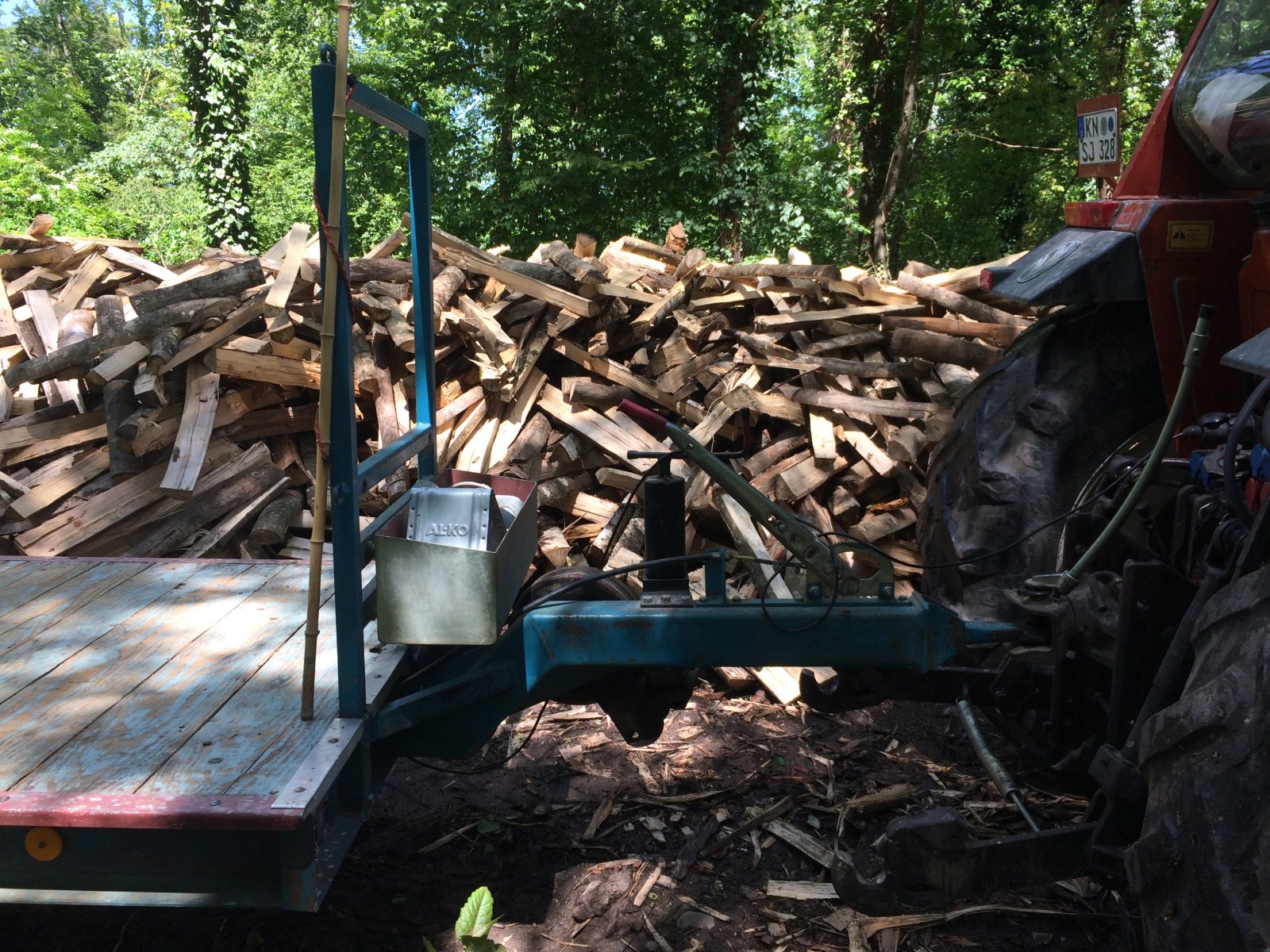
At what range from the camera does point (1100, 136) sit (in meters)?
3.29

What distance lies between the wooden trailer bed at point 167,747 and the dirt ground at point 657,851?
741 mm

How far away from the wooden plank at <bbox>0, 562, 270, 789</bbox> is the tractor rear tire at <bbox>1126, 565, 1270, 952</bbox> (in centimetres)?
221

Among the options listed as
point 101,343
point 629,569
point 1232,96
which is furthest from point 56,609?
point 1232,96

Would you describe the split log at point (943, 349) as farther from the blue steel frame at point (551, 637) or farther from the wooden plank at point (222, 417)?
the wooden plank at point (222, 417)

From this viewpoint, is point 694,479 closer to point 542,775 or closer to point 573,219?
point 542,775

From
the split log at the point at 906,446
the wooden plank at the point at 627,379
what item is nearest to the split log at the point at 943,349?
the split log at the point at 906,446

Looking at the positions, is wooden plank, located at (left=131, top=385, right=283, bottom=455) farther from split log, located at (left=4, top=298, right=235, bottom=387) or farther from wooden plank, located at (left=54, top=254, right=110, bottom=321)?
wooden plank, located at (left=54, top=254, right=110, bottom=321)

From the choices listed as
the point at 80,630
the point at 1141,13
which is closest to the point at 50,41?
the point at 1141,13

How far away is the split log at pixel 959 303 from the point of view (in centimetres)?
547

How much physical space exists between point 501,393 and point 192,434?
1.55 metres

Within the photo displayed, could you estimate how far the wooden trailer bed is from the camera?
2.09m

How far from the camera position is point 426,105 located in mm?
16484

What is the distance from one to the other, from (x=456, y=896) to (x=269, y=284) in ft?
12.3

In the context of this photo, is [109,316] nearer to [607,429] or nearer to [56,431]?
[56,431]
